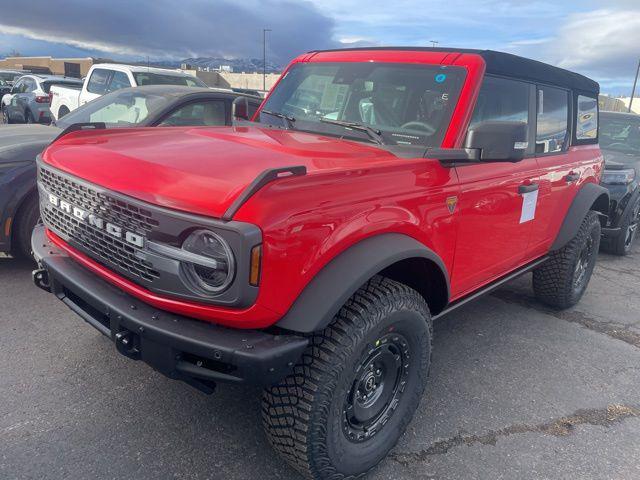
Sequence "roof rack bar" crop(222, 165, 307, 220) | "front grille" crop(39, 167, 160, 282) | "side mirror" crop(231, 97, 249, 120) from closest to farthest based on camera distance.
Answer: "roof rack bar" crop(222, 165, 307, 220)
"front grille" crop(39, 167, 160, 282)
"side mirror" crop(231, 97, 249, 120)

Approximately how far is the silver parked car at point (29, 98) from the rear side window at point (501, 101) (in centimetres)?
1155

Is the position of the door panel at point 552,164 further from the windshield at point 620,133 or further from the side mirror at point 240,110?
the windshield at point 620,133

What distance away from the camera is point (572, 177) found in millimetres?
3982

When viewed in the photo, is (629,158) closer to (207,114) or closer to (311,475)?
(207,114)

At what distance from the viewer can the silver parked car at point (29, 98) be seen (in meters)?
12.3

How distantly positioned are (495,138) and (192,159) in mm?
1432

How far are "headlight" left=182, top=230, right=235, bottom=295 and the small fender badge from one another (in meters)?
1.29

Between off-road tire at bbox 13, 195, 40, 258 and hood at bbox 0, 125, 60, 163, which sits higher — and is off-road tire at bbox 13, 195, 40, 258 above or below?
below

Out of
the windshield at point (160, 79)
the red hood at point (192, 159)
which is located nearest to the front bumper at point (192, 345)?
the red hood at point (192, 159)

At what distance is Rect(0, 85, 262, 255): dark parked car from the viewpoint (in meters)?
4.04

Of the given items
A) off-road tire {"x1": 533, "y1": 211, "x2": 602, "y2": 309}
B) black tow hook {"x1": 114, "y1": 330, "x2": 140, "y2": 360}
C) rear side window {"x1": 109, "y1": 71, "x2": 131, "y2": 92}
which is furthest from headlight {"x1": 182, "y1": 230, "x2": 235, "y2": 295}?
rear side window {"x1": 109, "y1": 71, "x2": 131, "y2": 92}

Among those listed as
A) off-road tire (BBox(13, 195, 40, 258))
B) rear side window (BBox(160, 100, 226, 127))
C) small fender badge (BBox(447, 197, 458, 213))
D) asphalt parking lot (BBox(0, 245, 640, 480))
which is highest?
rear side window (BBox(160, 100, 226, 127))

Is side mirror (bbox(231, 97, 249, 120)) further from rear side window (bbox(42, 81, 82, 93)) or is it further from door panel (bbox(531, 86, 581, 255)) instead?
rear side window (bbox(42, 81, 82, 93))

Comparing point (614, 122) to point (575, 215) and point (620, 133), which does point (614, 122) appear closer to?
point (620, 133)
